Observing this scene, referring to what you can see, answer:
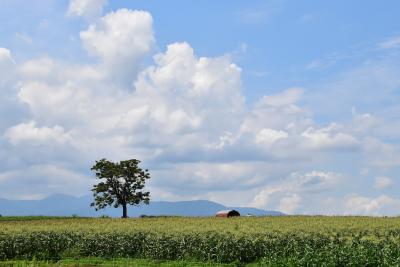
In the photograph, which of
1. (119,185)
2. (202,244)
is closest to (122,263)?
(202,244)

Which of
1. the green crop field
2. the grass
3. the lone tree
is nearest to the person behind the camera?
the green crop field

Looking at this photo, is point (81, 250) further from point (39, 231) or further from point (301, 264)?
point (301, 264)

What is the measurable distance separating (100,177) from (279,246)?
207 feet

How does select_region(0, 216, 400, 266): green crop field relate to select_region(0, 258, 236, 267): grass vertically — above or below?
above

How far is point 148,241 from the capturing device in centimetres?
4253

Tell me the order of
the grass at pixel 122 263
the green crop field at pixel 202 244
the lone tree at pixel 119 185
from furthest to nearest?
the lone tree at pixel 119 185 < the grass at pixel 122 263 < the green crop field at pixel 202 244

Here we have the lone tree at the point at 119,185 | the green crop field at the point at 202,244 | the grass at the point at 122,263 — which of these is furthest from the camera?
the lone tree at the point at 119,185

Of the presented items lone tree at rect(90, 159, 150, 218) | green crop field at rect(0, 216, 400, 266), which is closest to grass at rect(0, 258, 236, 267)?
green crop field at rect(0, 216, 400, 266)

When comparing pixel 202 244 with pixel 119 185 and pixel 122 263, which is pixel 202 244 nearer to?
pixel 122 263

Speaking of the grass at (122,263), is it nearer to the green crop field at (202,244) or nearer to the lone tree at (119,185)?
the green crop field at (202,244)

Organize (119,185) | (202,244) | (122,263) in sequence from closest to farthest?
1. (122,263)
2. (202,244)
3. (119,185)

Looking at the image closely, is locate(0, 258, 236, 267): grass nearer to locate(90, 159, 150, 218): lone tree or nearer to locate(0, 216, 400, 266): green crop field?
locate(0, 216, 400, 266): green crop field

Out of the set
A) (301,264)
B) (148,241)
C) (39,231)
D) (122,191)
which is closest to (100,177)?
(122,191)

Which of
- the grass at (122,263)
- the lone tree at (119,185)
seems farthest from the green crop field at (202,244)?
the lone tree at (119,185)
